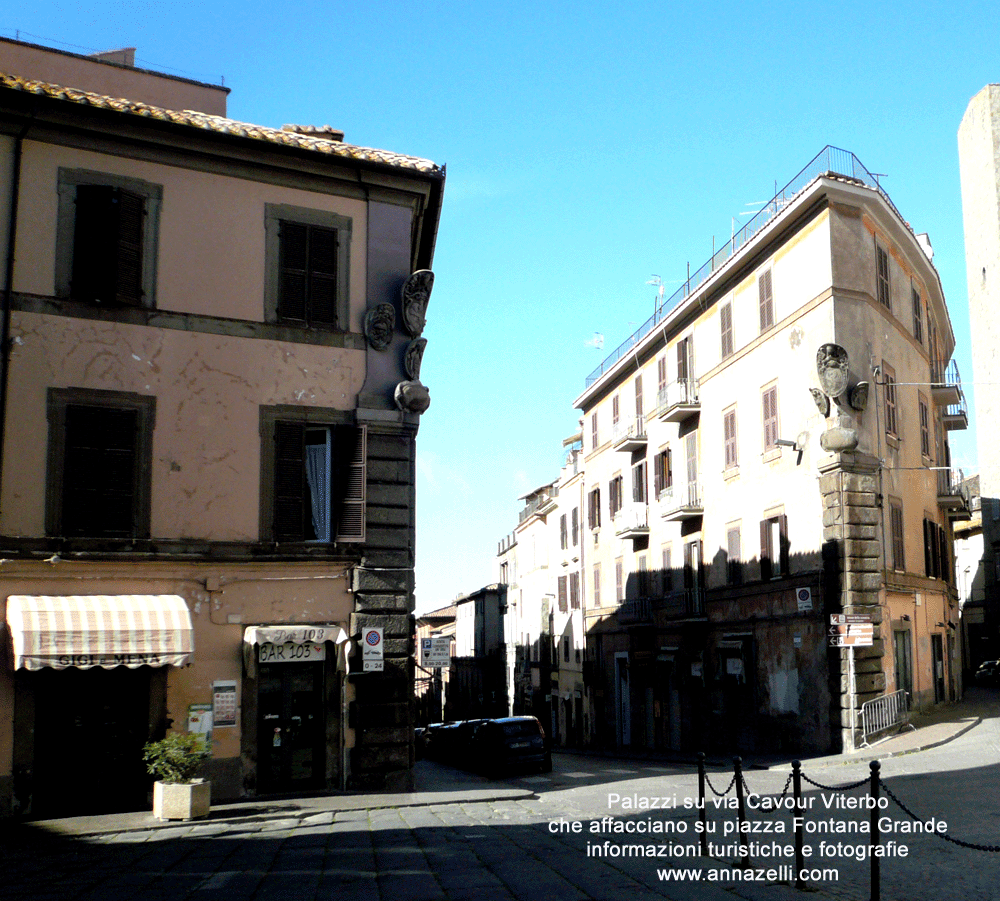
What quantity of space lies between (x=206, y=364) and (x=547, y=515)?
39.9 metres

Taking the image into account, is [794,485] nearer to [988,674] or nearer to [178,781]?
[178,781]

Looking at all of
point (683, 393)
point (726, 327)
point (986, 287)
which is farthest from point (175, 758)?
point (986, 287)

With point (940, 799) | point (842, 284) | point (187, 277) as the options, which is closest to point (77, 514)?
point (187, 277)

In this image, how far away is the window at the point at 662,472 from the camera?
1444 inches

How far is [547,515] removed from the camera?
185ft

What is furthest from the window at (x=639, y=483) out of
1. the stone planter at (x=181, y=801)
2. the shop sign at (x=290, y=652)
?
the stone planter at (x=181, y=801)

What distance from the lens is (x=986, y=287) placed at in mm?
48062

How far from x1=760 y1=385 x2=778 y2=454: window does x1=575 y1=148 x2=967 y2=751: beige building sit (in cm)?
6

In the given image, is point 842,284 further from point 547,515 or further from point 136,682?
point 547,515

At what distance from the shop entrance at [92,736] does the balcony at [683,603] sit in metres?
19.9

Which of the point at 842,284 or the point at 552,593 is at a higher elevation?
the point at 842,284

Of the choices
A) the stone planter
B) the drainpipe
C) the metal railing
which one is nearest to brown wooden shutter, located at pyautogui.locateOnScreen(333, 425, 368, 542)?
the stone planter

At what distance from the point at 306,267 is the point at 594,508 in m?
29.1

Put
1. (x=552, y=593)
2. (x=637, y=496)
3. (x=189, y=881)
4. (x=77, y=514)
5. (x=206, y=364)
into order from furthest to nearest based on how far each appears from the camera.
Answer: (x=552, y=593)
(x=637, y=496)
(x=206, y=364)
(x=77, y=514)
(x=189, y=881)
